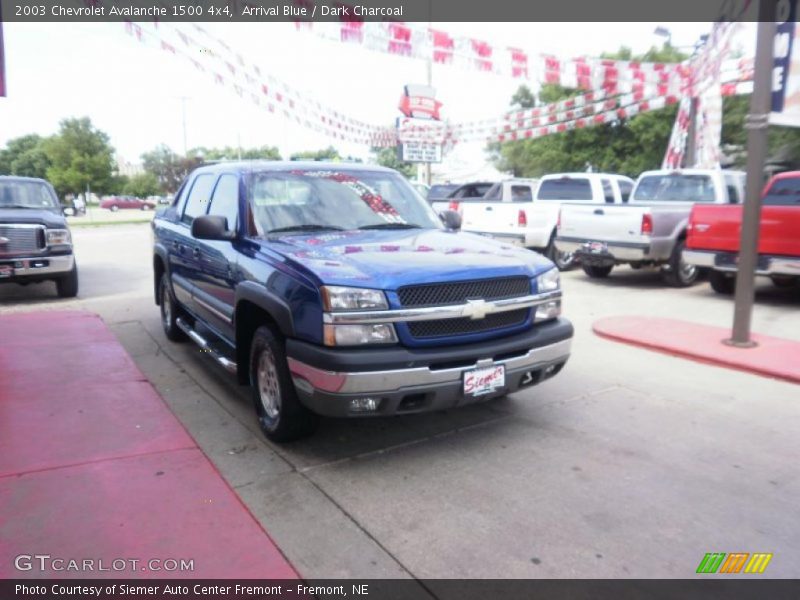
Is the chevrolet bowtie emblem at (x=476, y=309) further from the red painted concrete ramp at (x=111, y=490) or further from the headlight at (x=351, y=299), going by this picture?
the red painted concrete ramp at (x=111, y=490)

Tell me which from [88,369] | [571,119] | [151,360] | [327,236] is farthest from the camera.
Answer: [571,119]

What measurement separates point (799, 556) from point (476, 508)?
4.97 ft

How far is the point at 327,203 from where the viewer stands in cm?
477

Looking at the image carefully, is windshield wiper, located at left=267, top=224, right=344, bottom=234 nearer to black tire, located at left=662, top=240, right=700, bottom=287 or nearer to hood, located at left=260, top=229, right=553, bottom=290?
hood, located at left=260, top=229, right=553, bottom=290

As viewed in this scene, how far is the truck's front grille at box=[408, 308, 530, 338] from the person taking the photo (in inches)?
142

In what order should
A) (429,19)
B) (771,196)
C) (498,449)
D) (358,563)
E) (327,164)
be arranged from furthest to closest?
(429,19) < (771,196) < (327,164) < (498,449) < (358,563)

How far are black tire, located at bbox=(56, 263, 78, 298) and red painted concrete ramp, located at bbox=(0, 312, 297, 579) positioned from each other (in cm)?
436

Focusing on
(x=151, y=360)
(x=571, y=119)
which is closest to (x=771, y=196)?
(x=151, y=360)

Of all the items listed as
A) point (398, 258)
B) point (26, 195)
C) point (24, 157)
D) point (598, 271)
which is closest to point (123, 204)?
point (24, 157)

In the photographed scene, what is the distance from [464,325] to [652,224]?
718cm

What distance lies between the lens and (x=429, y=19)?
461 inches

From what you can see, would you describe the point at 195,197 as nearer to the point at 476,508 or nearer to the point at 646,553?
the point at 476,508

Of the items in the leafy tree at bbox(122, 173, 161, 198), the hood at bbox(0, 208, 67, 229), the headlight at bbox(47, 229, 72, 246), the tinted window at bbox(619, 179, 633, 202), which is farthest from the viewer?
the leafy tree at bbox(122, 173, 161, 198)

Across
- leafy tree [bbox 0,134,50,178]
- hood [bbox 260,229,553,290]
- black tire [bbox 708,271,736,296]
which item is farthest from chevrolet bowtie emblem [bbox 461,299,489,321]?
leafy tree [bbox 0,134,50,178]
